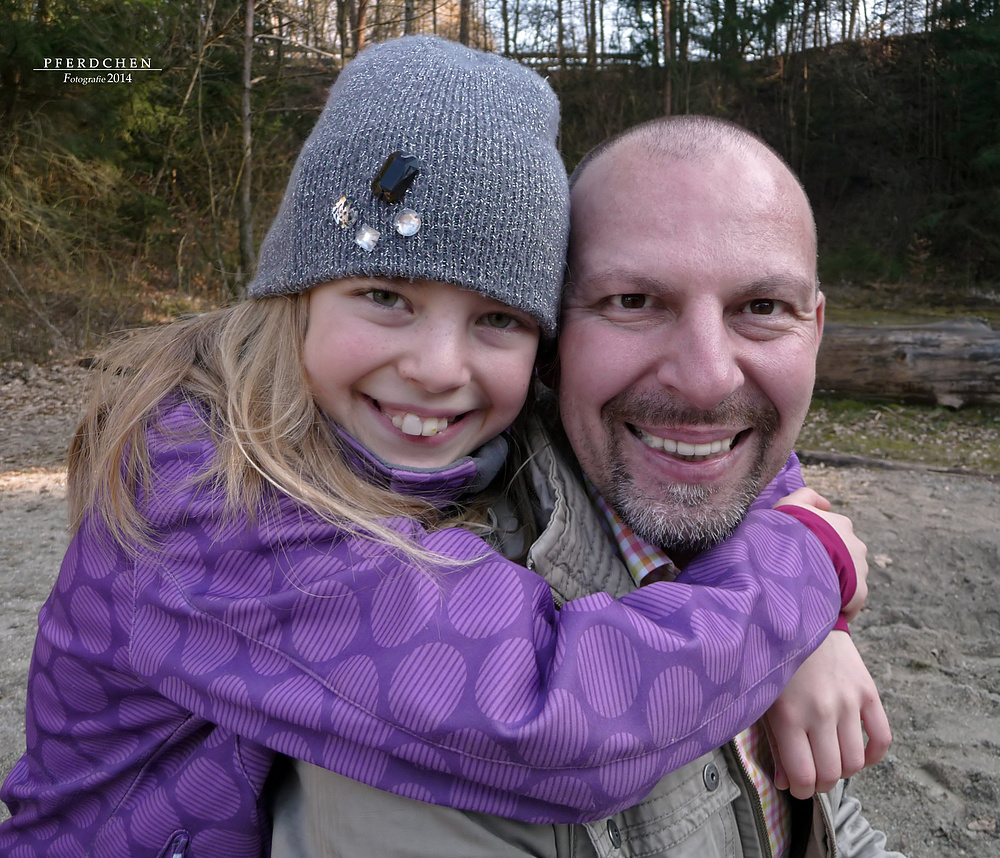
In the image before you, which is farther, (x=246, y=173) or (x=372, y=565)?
(x=246, y=173)

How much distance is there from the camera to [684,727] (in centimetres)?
133

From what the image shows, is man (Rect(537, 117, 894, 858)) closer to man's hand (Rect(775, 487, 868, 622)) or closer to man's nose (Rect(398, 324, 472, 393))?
man's hand (Rect(775, 487, 868, 622))

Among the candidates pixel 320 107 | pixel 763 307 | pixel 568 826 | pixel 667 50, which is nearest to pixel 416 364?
pixel 763 307

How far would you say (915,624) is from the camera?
416 cm

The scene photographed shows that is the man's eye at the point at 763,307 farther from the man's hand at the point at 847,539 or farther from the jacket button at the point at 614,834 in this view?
the jacket button at the point at 614,834

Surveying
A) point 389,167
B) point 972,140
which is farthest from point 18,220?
point 972,140

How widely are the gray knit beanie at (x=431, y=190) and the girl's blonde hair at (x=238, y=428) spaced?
0.17m

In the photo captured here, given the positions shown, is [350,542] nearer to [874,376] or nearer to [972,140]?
[874,376]

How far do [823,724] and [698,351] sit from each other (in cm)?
74

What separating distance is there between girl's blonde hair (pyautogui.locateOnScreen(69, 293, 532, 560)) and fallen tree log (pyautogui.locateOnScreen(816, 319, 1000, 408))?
7.63 metres

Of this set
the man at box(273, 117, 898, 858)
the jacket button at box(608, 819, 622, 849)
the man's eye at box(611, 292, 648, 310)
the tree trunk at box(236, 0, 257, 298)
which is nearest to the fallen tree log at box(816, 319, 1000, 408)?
the tree trunk at box(236, 0, 257, 298)

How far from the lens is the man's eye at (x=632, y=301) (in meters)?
1.80

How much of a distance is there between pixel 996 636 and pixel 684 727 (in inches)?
135

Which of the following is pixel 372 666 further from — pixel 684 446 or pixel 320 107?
pixel 320 107
